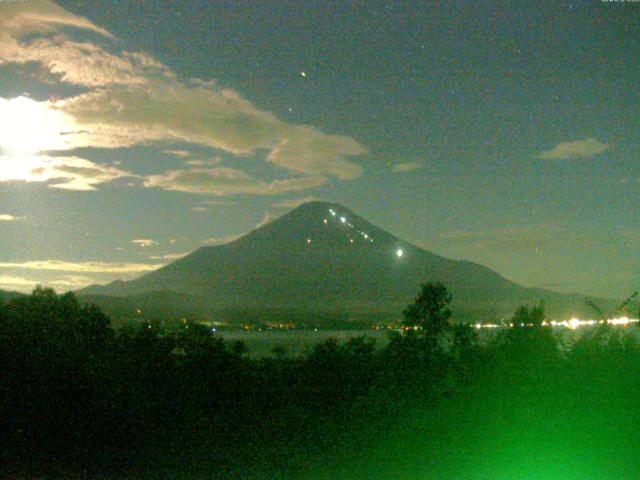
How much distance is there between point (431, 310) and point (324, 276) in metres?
44.0

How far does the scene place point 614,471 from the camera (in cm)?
842

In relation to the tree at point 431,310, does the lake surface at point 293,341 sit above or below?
below

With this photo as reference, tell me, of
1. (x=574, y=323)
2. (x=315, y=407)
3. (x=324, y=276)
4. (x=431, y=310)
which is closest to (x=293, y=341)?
(x=431, y=310)

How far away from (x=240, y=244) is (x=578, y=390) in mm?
63661

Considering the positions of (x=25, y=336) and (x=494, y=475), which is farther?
(x=25, y=336)

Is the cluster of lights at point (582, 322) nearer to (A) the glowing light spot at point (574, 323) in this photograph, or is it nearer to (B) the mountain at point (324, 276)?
(A) the glowing light spot at point (574, 323)

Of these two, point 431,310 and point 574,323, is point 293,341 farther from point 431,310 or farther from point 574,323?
point 574,323

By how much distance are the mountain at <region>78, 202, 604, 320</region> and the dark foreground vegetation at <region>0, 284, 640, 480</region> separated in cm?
2412

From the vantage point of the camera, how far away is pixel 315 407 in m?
10.7

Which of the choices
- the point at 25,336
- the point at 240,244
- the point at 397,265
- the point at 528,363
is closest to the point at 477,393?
the point at 528,363

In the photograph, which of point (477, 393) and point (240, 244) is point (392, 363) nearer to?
point (477, 393)

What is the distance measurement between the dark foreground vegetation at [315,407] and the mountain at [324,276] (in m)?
24.1

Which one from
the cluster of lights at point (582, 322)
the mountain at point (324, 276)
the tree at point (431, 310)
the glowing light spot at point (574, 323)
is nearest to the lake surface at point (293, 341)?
the tree at point (431, 310)

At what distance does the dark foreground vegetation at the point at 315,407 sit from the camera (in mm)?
8875
